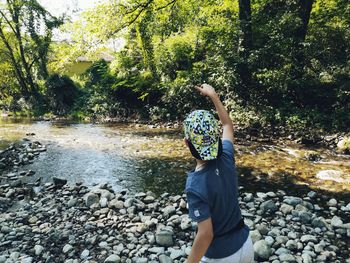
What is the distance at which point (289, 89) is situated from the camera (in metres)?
13.7

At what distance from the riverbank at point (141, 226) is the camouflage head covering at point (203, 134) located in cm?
317

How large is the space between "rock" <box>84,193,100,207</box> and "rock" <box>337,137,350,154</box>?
317 inches

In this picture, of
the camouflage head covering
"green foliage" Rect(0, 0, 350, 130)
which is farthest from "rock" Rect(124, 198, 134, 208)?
"green foliage" Rect(0, 0, 350, 130)

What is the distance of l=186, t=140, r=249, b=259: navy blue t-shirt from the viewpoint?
7.34 ft

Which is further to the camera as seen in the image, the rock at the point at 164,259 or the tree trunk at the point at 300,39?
the tree trunk at the point at 300,39

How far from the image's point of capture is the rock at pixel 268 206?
6504 mm

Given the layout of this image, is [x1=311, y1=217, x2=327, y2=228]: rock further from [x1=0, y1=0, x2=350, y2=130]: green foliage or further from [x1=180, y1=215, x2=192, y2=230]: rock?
[x1=0, y1=0, x2=350, y2=130]: green foliage

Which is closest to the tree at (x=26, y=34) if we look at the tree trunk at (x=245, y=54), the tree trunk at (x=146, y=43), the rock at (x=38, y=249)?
the tree trunk at (x=146, y=43)

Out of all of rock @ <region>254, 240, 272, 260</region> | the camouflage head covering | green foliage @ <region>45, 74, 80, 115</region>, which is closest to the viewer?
the camouflage head covering

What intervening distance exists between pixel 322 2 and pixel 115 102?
45.6ft

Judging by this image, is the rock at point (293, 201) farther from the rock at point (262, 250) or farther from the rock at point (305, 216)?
the rock at point (262, 250)

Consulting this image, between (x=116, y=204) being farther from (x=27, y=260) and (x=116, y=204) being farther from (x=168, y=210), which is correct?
(x=27, y=260)

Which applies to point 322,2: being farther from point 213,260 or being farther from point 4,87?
point 4,87

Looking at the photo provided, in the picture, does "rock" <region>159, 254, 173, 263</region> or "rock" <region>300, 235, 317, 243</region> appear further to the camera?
"rock" <region>300, 235, 317, 243</region>
